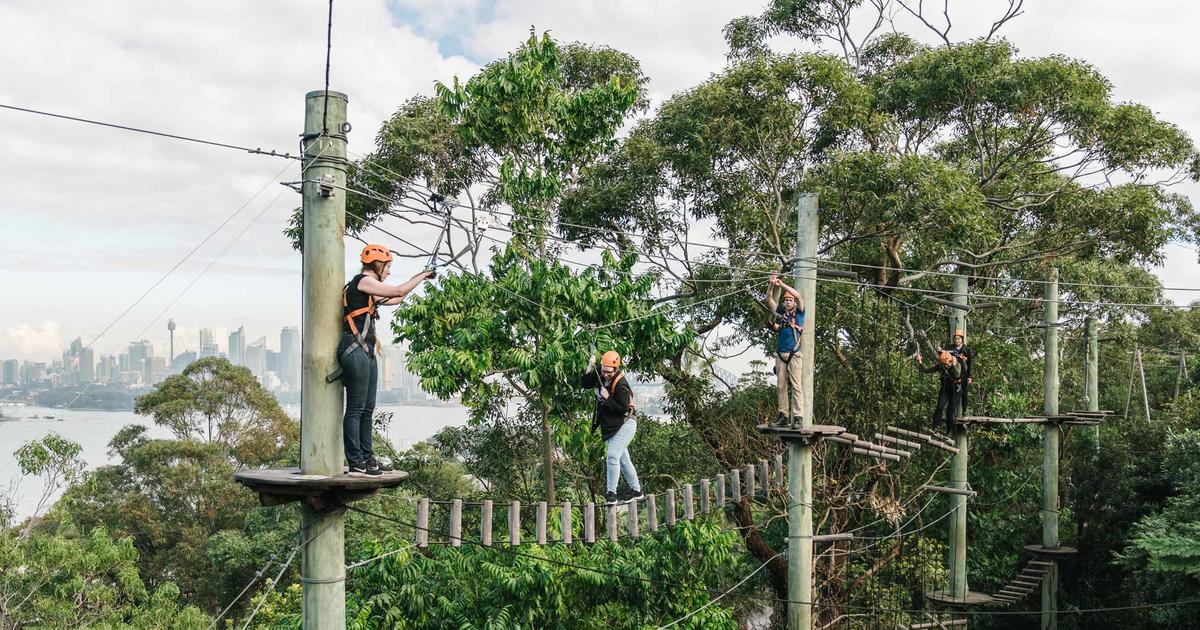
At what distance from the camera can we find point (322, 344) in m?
4.19

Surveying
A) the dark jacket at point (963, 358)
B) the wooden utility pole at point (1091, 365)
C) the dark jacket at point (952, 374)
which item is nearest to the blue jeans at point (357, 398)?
the dark jacket at point (952, 374)

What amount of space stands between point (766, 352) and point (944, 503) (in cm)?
514

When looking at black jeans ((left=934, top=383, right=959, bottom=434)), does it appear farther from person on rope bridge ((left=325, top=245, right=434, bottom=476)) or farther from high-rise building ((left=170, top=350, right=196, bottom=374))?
high-rise building ((left=170, top=350, right=196, bottom=374))

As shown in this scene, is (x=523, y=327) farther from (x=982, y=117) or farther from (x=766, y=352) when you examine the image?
(x=982, y=117)

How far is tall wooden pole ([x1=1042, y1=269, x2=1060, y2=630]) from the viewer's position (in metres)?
12.3

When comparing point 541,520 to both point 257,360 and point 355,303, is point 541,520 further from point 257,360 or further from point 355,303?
point 257,360

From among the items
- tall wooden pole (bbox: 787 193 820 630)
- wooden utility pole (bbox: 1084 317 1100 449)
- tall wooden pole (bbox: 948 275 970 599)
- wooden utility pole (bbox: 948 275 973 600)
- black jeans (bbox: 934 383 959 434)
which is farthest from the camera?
wooden utility pole (bbox: 1084 317 1100 449)

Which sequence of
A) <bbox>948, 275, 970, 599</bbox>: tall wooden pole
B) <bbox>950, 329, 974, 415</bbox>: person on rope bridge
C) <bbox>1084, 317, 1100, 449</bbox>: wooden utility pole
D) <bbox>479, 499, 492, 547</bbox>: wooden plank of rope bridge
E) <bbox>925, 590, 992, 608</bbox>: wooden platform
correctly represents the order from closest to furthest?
1. <bbox>479, 499, 492, 547</bbox>: wooden plank of rope bridge
2. <bbox>950, 329, 974, 415</bbox>: person on rope bridge
3. <bbox>948, 275, 970, 599</bbox>: tall wooden pole
4. <bbox>925, 590, 992, 608</bbox>: wooden platform
5. <bbox>1084, 317, 1100, 449</bbox>: wooden utility pole

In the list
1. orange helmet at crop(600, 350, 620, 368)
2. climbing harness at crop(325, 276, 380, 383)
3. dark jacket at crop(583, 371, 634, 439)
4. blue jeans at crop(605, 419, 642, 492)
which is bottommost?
blue jeans at crop(605, 419, 642, 492)

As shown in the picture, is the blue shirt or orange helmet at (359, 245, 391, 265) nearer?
orange helmet at (359, 245, 391, 265)

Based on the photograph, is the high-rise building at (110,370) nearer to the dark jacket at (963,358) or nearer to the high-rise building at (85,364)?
the high-rise building at (85,364)

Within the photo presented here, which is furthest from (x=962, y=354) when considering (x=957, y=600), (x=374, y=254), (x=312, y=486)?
(x=312, y=486)

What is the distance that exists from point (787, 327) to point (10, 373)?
2510 centimetres

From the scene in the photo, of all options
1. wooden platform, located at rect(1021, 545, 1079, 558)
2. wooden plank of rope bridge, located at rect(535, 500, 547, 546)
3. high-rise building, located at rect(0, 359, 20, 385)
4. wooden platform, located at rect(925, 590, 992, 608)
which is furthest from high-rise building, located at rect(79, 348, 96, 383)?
high-rise building, located at rect(0, 359, 20, 385)
